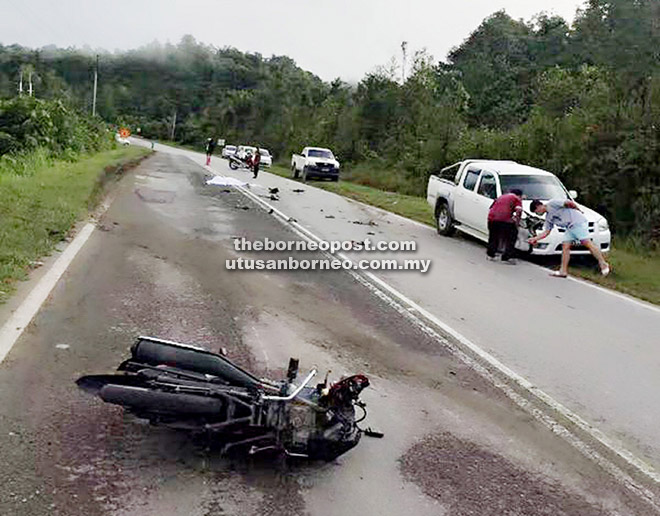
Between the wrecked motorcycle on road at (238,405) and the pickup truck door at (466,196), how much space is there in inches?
457

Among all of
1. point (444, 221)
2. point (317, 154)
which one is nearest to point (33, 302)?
point (444, 221)

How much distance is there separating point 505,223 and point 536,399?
7.85 metres

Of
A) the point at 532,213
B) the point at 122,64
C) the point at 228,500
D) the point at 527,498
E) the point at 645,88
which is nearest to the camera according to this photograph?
the point at 228,500

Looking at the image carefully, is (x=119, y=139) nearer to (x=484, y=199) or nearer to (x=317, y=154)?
(x=317, y=154)

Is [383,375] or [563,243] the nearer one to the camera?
[383,375]

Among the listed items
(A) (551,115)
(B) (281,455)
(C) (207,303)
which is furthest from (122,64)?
(B) (281,455)

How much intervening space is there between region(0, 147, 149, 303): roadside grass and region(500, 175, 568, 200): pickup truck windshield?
8570mm

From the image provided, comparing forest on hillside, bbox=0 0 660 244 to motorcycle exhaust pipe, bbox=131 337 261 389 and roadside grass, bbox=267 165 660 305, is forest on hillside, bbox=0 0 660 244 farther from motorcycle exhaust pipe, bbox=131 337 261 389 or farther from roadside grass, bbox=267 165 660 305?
motorcycle exhaust pipe, bbox=131 337 261 389

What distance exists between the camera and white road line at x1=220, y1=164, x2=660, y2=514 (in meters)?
4.74

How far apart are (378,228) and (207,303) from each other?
993 cm

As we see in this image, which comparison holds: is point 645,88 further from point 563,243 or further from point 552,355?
point 552,355

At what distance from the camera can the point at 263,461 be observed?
4.37 m

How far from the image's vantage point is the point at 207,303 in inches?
320
